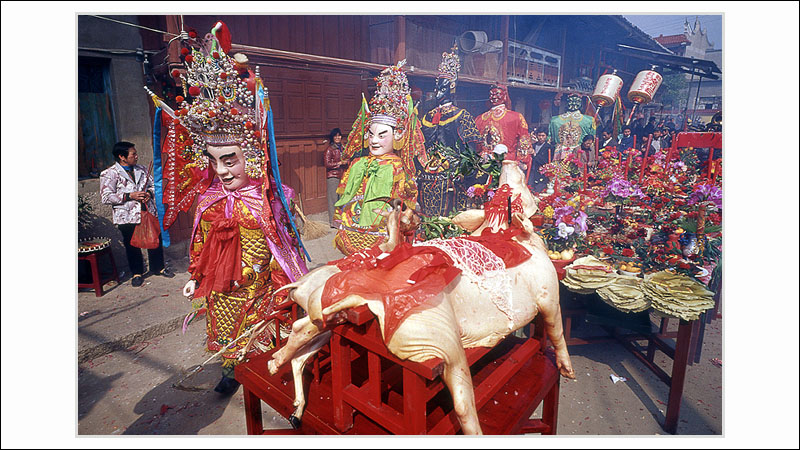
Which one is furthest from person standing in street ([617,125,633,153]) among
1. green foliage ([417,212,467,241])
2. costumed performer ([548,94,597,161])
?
green foliage ([417,212,467,241])

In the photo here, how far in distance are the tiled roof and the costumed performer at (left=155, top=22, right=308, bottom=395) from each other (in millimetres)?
2642

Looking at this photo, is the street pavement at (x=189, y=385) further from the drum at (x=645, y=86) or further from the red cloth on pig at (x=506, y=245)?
the drum at (x=645, y=86)

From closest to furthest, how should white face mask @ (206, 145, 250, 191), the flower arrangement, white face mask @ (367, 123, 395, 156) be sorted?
1. white face mask @ (206, 145, 250, 191)
2. the flower arrangement
3. white face mask @ (367, 123, 395, 156)

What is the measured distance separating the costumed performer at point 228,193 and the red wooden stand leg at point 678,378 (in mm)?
2230

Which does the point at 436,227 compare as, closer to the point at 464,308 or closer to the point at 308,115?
the point at 464,308

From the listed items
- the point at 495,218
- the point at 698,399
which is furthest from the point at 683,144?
the point at 495,218

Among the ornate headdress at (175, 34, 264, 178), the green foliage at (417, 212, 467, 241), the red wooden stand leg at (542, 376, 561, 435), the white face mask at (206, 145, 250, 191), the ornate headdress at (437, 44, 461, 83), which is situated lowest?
the red wooden stand leg at (542, 376, 561, 435)

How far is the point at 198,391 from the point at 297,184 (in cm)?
303

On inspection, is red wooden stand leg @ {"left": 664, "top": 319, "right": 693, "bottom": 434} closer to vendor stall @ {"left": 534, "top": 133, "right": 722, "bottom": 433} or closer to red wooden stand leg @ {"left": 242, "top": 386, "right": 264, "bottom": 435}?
vendor stall @ {"left": 534, "top": 133, "right": 722, "bottom": 433}

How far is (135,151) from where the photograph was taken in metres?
3.60

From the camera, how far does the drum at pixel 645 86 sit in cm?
391

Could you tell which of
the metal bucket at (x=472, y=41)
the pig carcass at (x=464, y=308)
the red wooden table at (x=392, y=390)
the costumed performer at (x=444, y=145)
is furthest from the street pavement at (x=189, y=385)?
the metal bucket at (x=472, y=41)

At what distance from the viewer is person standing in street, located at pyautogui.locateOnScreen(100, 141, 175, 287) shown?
3.48m

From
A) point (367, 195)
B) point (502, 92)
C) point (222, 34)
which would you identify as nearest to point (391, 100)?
point (367, 195)
